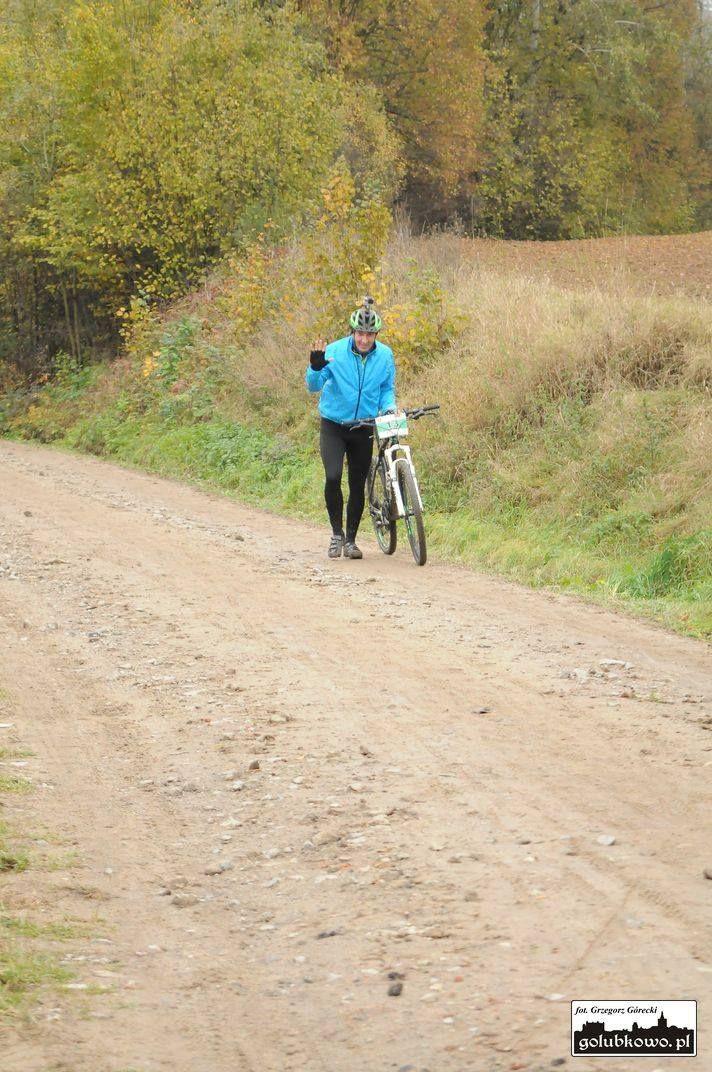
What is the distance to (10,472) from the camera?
734 inches

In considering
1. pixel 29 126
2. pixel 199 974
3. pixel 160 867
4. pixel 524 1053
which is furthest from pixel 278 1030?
pixel 29 126

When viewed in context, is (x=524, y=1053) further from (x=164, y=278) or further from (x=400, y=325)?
(x=164, y=278)

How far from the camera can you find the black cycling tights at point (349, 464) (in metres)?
11.9

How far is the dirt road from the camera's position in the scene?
3779mm

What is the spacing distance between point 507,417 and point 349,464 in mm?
3245

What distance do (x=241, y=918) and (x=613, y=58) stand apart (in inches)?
1594

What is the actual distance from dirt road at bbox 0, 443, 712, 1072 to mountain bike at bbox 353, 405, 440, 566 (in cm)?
144

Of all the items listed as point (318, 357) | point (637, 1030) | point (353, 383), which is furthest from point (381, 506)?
point (637, 1030)

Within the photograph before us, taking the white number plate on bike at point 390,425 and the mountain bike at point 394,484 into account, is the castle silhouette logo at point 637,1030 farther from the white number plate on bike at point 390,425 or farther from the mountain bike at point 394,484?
the white number plate on bike at point 390,425

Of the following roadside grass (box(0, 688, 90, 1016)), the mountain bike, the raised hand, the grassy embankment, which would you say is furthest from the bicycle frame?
roadside grass (box(0, 688, 90, 1016))

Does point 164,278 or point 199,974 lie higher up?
point 164,278

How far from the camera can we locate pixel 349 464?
12180 mm

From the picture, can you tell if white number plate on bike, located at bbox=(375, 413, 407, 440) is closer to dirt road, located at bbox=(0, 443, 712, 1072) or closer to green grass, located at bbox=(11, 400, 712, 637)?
green grass, located at bbox=(11, 400, 712, 637)

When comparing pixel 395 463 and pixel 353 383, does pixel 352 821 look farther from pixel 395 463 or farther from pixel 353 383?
pixel 353 383
